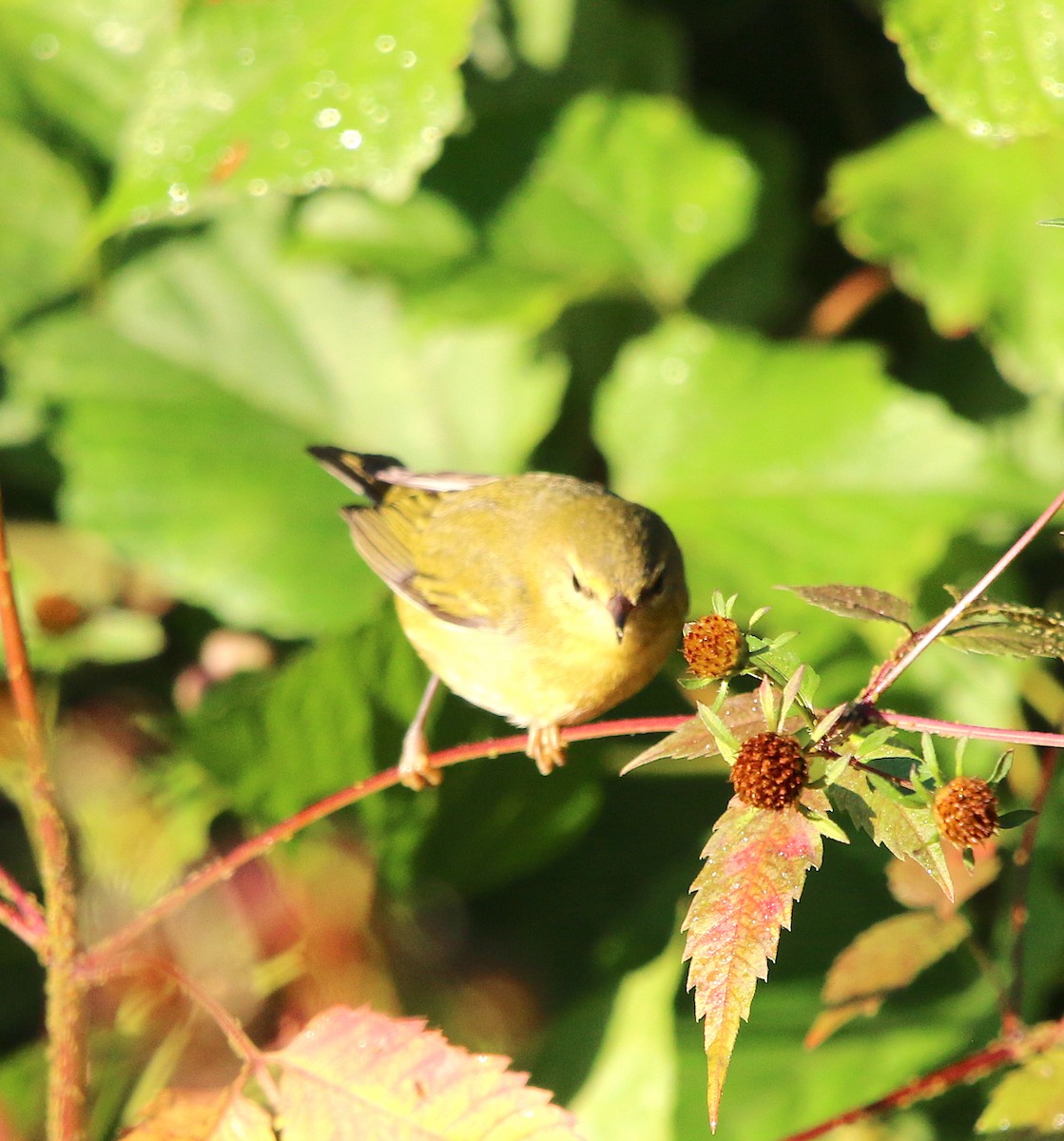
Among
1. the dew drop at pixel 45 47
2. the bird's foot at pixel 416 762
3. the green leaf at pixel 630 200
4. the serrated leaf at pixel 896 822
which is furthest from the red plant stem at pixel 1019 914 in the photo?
the dew drop at pixel 45 47

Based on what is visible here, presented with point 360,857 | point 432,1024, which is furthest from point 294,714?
point 432,1024

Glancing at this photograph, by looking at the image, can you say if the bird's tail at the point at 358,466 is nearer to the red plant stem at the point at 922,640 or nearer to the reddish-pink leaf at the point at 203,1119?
the reddish-pink leaf at the point at 203,1119

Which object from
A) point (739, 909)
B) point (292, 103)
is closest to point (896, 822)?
point (739, 909)

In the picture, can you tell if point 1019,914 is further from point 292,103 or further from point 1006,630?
point 292,103

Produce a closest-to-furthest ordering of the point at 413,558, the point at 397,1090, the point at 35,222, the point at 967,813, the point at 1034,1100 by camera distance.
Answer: the point at 967,813, the point at 397,1090, the point at 1034,1100, the point at 413,558, the point at 35,222

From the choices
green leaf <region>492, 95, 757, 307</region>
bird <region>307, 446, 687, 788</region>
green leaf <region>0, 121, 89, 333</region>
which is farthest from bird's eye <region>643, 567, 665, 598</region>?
green leaf <region>0, 121, 89, 333</region>

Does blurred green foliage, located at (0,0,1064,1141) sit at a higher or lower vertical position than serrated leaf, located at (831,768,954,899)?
lower

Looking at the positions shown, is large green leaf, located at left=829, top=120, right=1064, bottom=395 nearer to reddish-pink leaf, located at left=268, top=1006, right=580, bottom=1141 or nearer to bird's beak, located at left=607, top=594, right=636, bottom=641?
bird's beak, located at left=607, top=594, right=636, bottom=641
